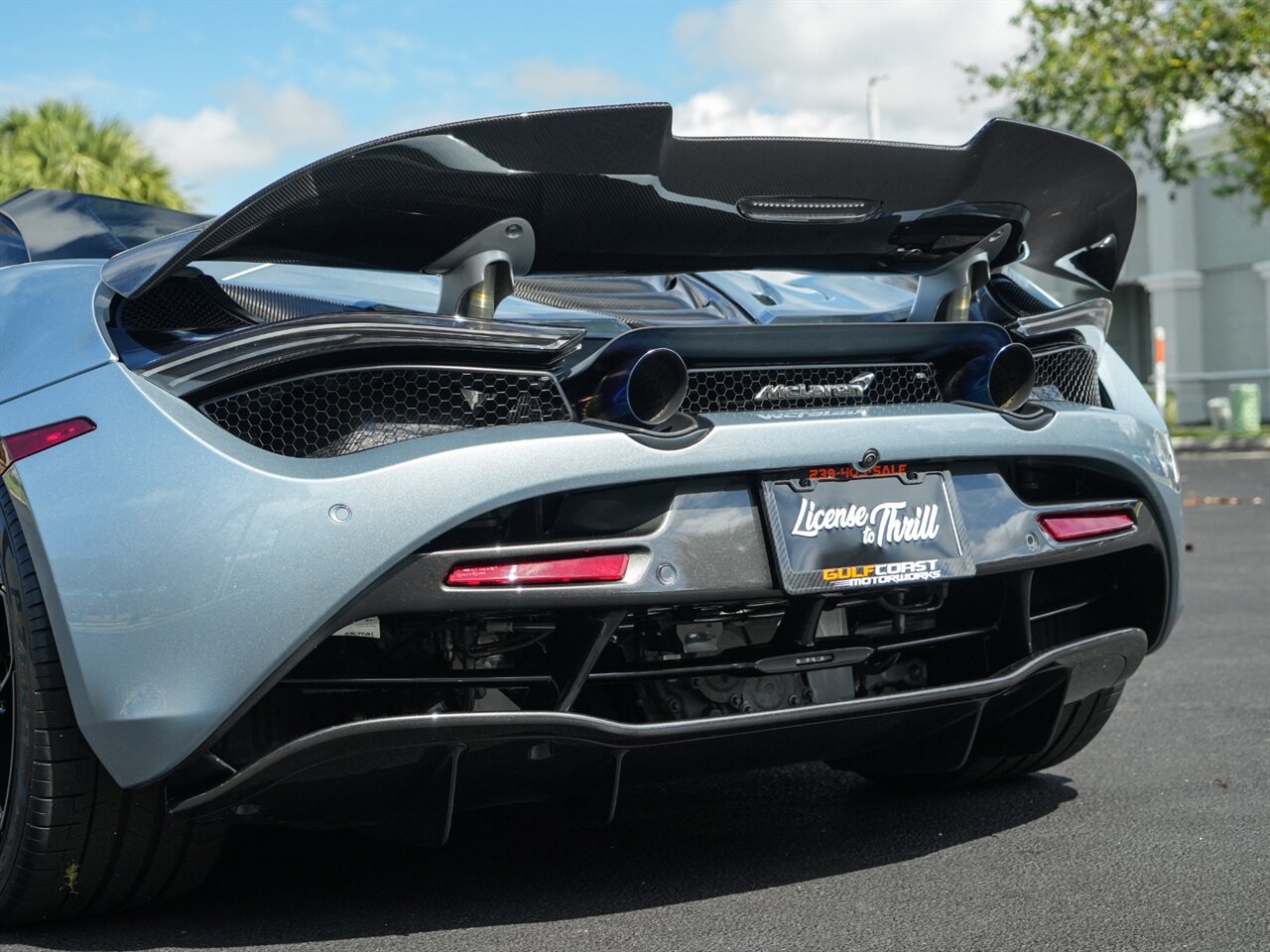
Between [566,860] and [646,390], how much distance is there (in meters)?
1.11

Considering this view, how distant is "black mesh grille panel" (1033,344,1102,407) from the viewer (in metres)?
3.10

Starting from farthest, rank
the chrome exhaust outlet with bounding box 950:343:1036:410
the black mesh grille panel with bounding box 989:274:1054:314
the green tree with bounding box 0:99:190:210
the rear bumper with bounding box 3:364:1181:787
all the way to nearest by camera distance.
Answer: the green tree with bounding box 0:99:190:210 → the black mesh grille panel with bounding box 989:274:1054:314 → the chrome exhaust outlet with bounding box 950:343:1036:410 → the rear bumper with bounding box 3:364:1181:787

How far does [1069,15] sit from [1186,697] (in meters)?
18.9

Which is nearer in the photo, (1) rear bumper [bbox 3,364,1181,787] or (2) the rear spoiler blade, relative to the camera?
(1) rear bumper [bbox 3,364,1181,787]

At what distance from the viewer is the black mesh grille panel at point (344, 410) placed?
8.05 ft

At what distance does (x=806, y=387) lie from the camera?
2.78 m

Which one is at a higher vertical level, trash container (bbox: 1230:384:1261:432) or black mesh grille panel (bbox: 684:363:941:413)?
black mesh grille panel (bbox: 684:363:941:413)

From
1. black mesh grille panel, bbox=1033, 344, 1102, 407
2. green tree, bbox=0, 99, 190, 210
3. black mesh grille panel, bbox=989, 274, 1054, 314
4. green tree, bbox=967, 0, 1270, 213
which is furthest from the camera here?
green tree, bbox=967, 0, 1270, 213

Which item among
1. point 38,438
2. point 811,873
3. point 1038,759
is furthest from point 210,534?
point 1038,759

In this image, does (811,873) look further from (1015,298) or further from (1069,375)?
(1015,298)

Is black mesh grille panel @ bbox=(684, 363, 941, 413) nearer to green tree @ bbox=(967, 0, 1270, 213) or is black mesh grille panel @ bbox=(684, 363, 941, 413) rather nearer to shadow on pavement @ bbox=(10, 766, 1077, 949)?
shadow on pavement @ bbox=(10, 766, 1077, 949)

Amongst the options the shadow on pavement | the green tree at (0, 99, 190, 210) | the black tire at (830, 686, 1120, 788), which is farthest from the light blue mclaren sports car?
the green tree at (0, 99, 190, 210)

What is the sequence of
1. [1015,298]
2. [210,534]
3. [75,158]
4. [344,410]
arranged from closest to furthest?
[210,534]
[344,410]
[1015,298]
[75,158]

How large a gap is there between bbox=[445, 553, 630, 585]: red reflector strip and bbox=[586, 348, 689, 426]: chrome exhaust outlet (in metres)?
0.23
